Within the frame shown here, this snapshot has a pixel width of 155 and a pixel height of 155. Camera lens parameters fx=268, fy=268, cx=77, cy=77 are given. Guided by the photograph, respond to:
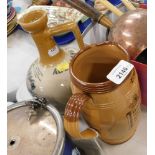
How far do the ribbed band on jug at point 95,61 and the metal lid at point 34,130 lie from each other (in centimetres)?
8

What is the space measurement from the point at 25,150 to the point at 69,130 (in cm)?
8

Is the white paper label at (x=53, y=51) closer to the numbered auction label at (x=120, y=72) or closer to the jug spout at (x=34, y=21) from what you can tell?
the jug spout at (x=34, y=21)

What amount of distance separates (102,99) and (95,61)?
0.31 feet

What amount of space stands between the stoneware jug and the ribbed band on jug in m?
0.06

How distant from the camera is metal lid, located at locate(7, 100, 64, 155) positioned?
0.41 meters

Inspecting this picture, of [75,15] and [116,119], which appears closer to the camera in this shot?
[116,119]

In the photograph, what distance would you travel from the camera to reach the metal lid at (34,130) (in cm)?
41

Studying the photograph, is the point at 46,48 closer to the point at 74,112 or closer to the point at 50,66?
the point at 50,66

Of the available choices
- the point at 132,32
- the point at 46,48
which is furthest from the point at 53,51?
the point at 132,32

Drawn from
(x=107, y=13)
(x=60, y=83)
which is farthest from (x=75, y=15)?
(x=60, y=83)

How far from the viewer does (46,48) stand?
49 centimetres

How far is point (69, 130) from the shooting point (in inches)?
15.0

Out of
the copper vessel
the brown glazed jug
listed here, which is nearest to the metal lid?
the brown glazed jug

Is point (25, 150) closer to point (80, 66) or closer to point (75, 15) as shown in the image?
point (80, 66)
